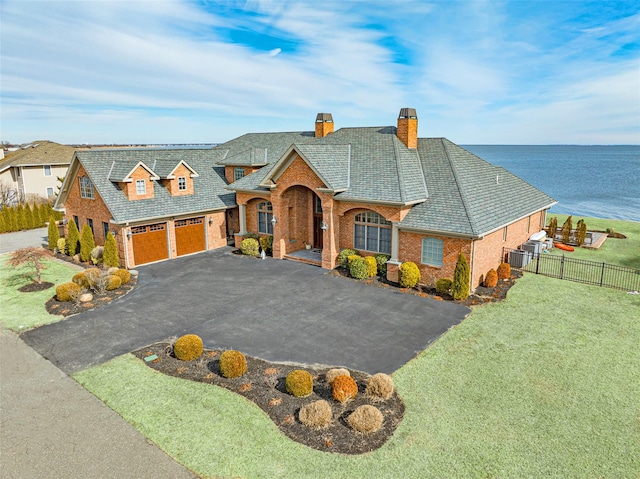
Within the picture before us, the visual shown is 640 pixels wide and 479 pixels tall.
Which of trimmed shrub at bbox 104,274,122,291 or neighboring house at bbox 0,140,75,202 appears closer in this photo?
trimmed shrub at bbox 104,274,122,291

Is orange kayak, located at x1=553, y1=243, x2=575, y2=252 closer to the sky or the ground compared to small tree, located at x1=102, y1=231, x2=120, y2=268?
closer to the ground

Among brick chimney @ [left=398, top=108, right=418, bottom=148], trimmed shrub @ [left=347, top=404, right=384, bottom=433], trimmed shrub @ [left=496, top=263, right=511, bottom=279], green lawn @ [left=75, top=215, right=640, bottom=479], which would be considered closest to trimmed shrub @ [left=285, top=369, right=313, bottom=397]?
green lawn @ [left=75, top=215, right=640, bottom=479]

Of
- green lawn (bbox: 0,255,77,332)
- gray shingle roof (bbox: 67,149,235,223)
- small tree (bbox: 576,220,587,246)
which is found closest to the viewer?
green lawn (bbox: 0,255,77,332)

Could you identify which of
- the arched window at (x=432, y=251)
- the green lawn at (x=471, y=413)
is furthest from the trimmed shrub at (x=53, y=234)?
the arched window at (x=432, y=251)

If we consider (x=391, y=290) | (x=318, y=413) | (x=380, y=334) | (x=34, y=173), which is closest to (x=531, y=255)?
(x=391, y=290)

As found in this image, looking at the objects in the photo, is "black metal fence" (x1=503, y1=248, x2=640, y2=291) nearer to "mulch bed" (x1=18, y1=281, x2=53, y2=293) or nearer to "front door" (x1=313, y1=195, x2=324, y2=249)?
"front door" (x1=313, y1=195, x2=324, y2=249)

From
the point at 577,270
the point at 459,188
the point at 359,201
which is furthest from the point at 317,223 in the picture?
the point at 577,270
